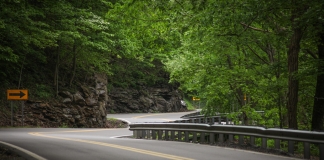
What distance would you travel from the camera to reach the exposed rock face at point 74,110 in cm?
2531

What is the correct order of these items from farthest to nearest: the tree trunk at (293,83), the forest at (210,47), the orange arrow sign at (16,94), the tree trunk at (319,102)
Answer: the orange arrow sign at (16,94) → the tree trunk at (319,102) → the tree trunk at (293,83) → the forest at (210,47)

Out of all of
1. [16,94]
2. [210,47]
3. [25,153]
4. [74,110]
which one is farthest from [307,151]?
[74,110]

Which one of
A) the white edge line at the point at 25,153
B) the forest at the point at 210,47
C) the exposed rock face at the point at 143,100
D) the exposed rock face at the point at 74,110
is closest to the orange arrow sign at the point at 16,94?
the forest at the point at 210,47

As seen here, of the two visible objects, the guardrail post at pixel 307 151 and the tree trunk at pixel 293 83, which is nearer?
the guardrail post at pixel 307 151

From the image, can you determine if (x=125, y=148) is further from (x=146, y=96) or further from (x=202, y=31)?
(x=146, y=96)

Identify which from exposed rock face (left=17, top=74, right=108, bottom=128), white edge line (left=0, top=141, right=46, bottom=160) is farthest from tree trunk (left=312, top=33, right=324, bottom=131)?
exposed rock face (left=17, top=74, right=108, bottom=128)

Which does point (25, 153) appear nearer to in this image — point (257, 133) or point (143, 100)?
point (257, 133)

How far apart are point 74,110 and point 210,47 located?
42.5 feet

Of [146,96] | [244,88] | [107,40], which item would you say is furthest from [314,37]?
[146,96]

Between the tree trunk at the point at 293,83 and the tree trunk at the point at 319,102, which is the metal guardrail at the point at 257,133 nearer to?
the tree trunk at the point at 293,83

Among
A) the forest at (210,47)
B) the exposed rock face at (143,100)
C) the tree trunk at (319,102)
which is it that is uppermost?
the forest at (210,47)

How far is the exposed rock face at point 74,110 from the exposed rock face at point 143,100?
15.5m

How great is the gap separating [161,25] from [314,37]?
243 inches

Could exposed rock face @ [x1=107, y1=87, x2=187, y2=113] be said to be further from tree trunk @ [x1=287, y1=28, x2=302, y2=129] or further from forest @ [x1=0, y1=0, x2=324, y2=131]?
tree trunk @ [x1=287, y1=28, x2=302, y2=129]
